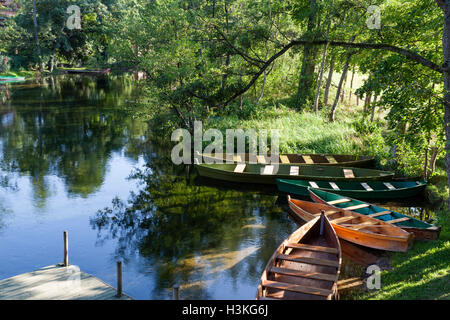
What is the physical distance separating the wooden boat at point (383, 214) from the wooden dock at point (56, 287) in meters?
8.85

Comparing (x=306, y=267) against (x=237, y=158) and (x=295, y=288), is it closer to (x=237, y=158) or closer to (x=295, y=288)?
(x=295, y=288)

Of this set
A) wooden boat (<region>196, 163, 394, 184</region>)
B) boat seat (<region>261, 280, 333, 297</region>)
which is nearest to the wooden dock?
boat seat (<region>261, 280, 333, 297</region>)

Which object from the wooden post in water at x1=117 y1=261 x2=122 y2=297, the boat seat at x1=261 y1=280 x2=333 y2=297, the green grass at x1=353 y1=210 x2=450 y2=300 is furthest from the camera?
the wooden post in water at x1=117 y1=261 x2=122 y2=297

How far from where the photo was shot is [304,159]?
2175 centimetres

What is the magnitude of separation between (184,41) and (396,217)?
49.6ft

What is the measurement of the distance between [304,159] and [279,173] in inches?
94.7

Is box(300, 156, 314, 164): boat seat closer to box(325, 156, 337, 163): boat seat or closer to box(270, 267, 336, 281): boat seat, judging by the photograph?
box(325, 156, 337, 163): boat seat

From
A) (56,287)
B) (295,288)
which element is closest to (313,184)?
(295,288)

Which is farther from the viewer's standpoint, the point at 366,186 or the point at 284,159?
the point at 284,159

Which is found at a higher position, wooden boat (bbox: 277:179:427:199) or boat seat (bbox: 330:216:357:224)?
wooden boat (bbox: 277:179:427:199)

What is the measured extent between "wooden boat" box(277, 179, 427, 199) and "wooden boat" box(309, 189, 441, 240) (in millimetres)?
998

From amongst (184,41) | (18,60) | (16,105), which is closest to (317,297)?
(184,41)

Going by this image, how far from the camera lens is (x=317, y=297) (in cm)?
887

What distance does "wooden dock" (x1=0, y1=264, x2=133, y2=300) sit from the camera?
968cm
